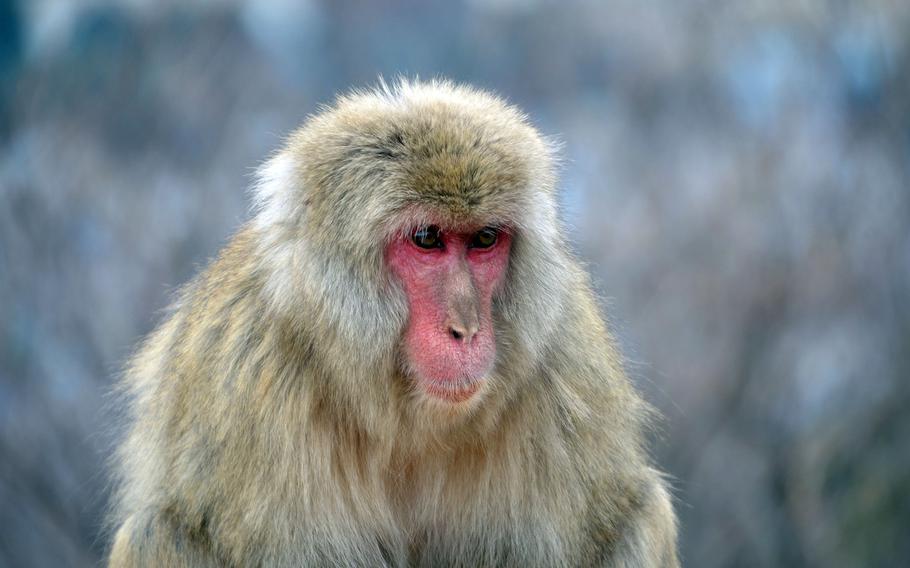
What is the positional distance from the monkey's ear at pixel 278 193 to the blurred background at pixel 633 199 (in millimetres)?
4709

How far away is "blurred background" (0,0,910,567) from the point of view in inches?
348

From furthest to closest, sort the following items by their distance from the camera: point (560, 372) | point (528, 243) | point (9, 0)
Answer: point (9, 0), point (560, 372), point (528, 243)

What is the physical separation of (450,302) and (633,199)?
5.63 m

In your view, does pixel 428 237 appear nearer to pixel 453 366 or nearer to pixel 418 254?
pixel 418 254

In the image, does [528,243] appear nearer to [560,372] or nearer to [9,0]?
[560,372]

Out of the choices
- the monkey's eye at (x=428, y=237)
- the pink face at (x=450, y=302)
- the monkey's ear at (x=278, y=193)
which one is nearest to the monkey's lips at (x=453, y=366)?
the pink face at (x=450, y=302)

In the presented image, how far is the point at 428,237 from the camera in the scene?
12.6 ft

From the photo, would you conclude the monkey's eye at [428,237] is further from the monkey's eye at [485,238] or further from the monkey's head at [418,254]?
the monkey's eye at [485,238]

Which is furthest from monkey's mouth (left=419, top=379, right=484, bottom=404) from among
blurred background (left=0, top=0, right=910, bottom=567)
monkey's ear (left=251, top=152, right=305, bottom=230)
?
blurred background (left=0, top=0, right=910, bottom=567)

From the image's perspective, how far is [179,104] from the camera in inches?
350

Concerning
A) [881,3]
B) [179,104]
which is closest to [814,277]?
[881,3]

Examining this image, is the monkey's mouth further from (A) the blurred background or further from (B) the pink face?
(A) the blurred background

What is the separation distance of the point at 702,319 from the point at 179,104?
14.4ft

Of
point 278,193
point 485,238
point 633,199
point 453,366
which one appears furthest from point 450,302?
point 633,199
